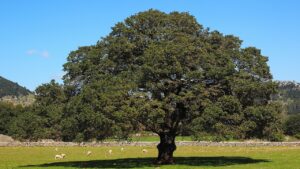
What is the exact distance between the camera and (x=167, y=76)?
35.9 metres

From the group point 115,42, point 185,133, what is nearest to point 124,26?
point 115,42

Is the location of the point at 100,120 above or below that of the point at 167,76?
below

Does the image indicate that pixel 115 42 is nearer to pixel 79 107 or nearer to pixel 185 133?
pixel 79 107

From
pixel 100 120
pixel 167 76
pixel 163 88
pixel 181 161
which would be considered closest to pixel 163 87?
pixel 163 88

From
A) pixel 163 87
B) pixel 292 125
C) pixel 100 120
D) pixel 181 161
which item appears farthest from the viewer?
pixel 292 125

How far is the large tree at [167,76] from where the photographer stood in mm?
34781

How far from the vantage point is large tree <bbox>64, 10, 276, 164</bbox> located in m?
34.8

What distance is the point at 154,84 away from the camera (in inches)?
1383

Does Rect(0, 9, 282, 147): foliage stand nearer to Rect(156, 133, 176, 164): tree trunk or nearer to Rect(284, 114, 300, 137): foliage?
Rect(156, 133, 176, 164): tree trunk

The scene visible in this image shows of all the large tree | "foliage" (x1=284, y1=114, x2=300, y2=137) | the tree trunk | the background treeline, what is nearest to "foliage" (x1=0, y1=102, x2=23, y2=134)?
"foliage" (x1=284, y1=114, x2=300, y2=137)

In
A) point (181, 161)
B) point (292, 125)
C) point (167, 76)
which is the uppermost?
point (292, 125)

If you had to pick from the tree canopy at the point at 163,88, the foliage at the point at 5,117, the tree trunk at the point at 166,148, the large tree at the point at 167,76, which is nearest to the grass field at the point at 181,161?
the tree trunk at the point at 166,148

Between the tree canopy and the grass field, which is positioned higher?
the tree canopy

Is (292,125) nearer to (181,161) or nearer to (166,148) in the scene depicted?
(181,161)
